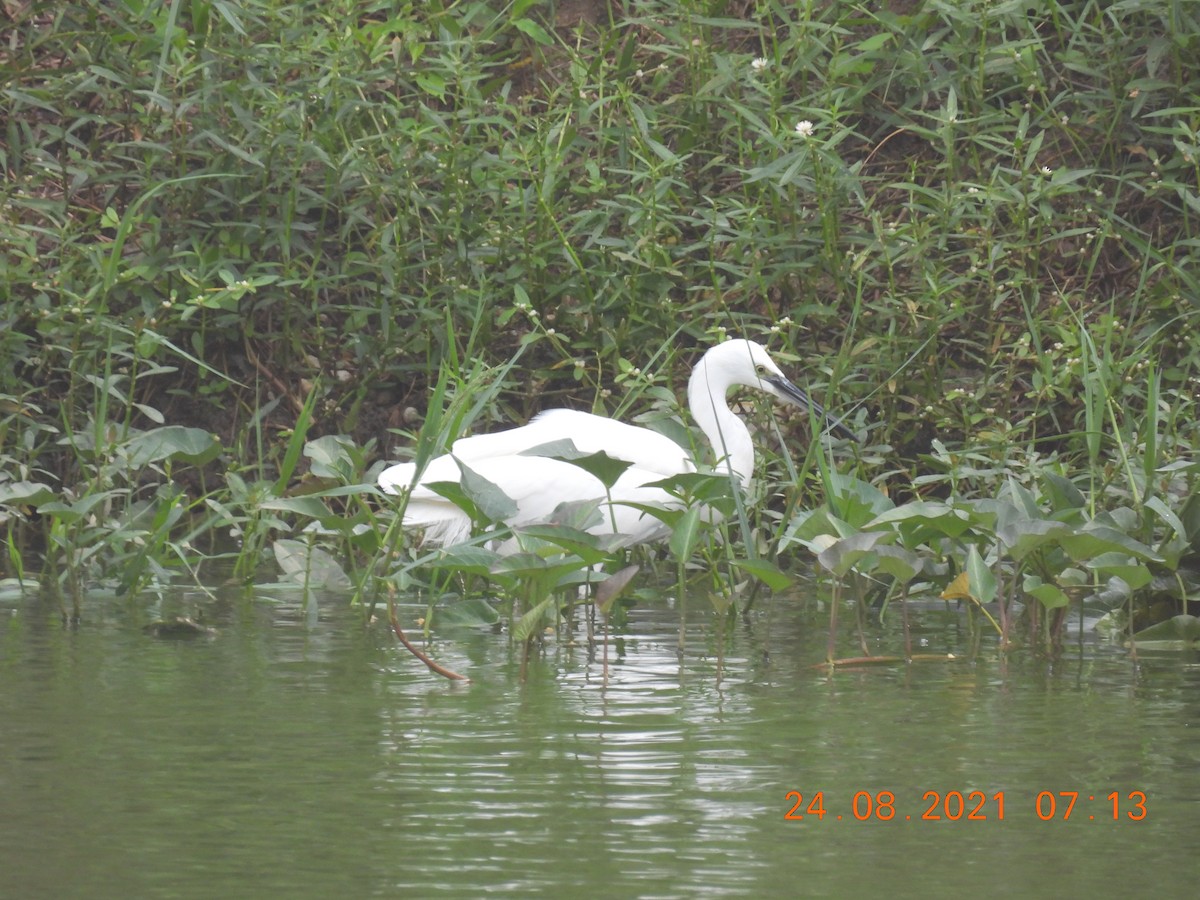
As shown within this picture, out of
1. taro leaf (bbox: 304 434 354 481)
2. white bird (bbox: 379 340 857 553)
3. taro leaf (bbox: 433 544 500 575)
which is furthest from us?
white bird (bbox: 379 340 857 553)

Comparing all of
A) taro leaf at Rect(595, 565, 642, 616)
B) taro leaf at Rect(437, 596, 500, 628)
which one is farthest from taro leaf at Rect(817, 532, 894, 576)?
taro leaf at Rect(437, 596, 500, 628)

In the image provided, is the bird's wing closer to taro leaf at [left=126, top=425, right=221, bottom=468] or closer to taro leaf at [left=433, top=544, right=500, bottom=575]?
taro leaf at [left=126, top=425, right=221, bottom=468]

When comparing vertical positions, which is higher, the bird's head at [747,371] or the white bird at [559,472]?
the bird's head at [747,371]

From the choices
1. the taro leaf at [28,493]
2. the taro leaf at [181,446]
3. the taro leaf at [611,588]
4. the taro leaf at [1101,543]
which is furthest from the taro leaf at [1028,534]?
the taro leaf at [28,493]

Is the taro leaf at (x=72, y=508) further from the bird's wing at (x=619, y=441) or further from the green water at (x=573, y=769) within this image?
the bird's wing at (x=619, y=441)

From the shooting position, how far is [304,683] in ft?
13.1

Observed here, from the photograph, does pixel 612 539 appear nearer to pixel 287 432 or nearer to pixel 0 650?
pixel 0 650

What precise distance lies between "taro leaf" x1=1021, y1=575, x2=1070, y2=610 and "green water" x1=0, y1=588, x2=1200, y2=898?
0.15m

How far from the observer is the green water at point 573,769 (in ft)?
8.35

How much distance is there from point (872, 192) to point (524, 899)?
18.4 feet

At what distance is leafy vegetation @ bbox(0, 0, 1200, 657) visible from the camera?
6.82 m

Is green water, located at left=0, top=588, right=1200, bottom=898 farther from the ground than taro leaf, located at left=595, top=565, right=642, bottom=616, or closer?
closer
